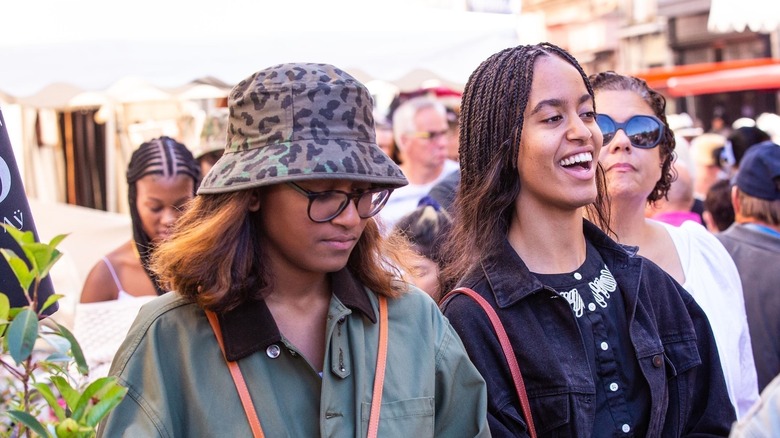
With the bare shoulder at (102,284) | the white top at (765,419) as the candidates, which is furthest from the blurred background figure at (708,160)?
the white top at (765,419)

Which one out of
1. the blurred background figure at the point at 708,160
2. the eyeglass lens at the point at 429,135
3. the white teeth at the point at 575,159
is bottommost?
the blurred background figure at the point at 708,160

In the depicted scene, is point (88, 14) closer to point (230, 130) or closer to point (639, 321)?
point (230, 130)

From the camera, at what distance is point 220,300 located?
223cm

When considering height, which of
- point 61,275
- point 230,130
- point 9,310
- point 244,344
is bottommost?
point 61,275

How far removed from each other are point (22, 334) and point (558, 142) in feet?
4.66

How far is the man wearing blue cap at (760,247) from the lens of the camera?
4688mm

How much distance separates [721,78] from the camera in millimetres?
14891

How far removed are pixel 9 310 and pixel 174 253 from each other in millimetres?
426

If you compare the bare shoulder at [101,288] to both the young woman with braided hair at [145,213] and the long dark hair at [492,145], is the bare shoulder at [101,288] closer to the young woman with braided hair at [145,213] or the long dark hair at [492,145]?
the young woman with braided hair at [145,213]

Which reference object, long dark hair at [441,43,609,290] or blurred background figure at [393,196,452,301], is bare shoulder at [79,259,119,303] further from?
long dark hair at [441,43,609,290]

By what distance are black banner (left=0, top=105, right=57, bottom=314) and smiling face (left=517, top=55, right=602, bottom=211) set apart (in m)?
1.26

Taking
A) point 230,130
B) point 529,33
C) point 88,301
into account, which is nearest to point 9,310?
point 230,130

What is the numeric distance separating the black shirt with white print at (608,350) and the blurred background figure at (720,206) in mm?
4230

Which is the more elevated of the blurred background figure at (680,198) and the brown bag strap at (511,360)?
the brown bag strap at (511,360)
